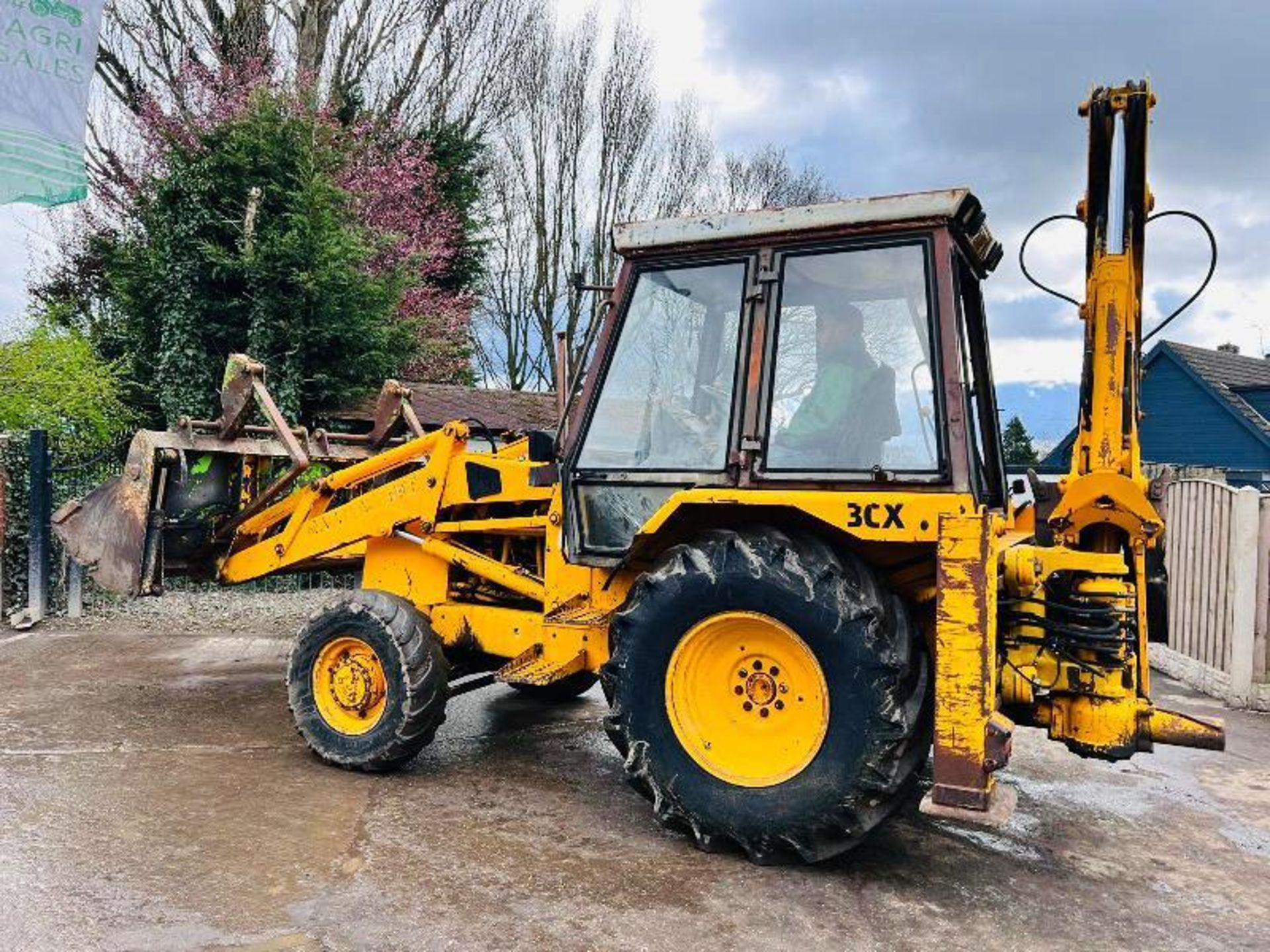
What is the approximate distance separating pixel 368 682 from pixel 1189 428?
21289mm

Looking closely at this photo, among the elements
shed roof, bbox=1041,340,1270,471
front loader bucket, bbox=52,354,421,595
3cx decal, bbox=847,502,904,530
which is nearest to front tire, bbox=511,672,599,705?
front loader bucket, bbox=52,354,421,595

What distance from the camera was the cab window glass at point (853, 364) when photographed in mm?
3793

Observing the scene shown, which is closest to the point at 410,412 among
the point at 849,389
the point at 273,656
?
the point at 273,656

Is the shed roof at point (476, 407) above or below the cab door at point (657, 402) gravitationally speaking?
above

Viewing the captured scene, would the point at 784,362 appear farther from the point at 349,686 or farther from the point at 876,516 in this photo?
the point at 349,686

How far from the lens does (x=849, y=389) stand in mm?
3895

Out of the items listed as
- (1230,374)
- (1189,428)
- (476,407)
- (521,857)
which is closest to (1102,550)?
(521,857)

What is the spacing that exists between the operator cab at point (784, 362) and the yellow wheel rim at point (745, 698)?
0.60 metres

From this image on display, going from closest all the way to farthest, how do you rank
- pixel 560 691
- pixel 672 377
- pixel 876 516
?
1. pixel 876 516
2. pixel 672 377
3. pixel 560 691

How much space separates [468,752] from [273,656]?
317 centimetres

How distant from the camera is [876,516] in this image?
3617mm

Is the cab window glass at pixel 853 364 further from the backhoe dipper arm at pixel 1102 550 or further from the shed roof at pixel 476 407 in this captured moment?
the shed roof at pixel 476 407

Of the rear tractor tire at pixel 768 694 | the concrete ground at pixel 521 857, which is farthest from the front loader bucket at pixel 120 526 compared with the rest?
the rear tractor tire at pixel 768 694

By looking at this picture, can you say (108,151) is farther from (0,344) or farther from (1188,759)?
(1188,759)
